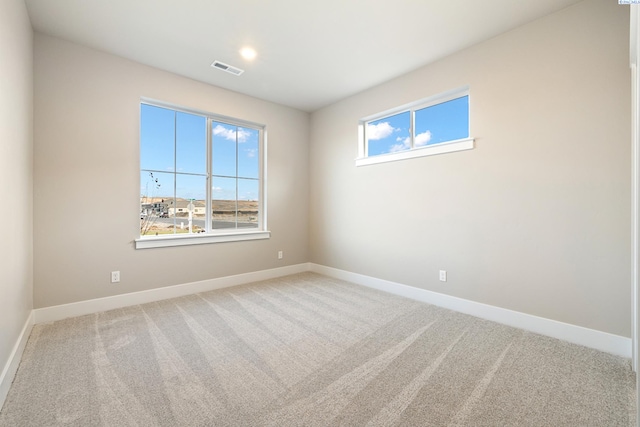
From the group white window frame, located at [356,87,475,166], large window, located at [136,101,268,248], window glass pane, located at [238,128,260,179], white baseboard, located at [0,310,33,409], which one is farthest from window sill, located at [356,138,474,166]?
white baseboard, located at [0,310,33,409]

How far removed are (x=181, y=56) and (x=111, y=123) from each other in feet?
3.37

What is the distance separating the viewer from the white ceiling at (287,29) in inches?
86.0

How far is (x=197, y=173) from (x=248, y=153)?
2.70 feet

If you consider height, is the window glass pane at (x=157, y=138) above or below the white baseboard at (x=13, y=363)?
above

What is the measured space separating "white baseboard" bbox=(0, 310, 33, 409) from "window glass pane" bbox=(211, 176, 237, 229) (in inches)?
77.5

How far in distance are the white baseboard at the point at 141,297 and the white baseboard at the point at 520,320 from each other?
66.7 inches

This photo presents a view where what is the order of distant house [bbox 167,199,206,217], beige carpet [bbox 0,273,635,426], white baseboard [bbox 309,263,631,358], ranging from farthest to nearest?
1. distant house [bbox 167,199,206,217]
2. white baseboard [bbox 309,263,631,358]
3. beige carpet [bbox 0,273,635,426]

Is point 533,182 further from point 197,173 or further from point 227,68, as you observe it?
point 197,173

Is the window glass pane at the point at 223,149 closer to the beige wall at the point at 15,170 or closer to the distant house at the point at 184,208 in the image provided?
the distant house at the point at 184,208

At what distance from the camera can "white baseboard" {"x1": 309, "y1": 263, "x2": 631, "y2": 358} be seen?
2.02m

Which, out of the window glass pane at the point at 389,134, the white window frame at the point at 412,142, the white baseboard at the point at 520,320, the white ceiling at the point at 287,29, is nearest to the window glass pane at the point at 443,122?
the white window frame at the point at 412,142

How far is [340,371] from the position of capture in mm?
1782

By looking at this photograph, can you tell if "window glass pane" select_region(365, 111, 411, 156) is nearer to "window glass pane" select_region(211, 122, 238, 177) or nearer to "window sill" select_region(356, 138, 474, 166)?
"window sill" select_region(356, 138, 474, 166)

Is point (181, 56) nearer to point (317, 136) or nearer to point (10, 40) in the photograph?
point (10, 40)
